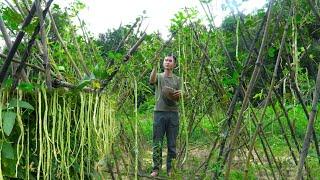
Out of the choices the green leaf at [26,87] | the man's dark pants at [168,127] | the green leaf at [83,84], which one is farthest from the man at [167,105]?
the green leaf at [26,87]

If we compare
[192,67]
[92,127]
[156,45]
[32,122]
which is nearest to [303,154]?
[92,127]

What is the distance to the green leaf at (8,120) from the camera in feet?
3.33

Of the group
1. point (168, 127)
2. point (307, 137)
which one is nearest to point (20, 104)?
point (307, 137)

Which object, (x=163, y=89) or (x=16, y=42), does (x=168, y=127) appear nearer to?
(x=163, y=89)

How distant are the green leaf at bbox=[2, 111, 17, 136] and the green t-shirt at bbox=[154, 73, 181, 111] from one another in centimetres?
243

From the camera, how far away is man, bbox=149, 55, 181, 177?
3502mm

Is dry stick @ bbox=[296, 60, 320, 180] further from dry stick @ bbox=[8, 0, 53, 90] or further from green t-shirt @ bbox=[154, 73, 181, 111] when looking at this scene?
green t-shirt @ bbox=[154, 73, 181, 111]

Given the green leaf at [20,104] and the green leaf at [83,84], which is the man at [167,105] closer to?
the green leaf at [83,84]

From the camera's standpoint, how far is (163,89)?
352 centimetres

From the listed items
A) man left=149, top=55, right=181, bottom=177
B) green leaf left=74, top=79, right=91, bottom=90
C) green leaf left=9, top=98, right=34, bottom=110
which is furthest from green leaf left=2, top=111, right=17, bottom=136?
man left=149, top=55, right=181, bottom=177

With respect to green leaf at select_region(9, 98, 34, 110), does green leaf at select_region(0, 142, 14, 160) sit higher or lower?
lower

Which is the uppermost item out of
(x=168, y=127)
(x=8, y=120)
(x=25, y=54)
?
(x=25, y=54)

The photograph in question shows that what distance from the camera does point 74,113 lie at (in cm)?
120

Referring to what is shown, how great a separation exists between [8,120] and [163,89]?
8.23ft
